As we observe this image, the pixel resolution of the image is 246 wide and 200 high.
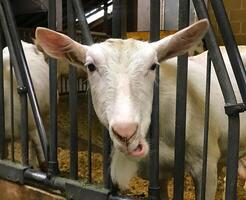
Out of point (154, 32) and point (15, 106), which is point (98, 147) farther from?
point (154, 32)

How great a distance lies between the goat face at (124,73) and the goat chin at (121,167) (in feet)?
1.46

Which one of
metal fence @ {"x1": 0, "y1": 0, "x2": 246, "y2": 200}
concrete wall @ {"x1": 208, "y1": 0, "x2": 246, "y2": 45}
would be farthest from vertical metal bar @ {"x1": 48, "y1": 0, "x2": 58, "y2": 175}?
concrete wall @ {"x1": 208, "y1": 0, "x2": 246, "y2": 45}

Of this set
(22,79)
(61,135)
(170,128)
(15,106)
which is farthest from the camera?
(61,135)

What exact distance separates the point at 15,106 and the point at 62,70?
675 millimetres

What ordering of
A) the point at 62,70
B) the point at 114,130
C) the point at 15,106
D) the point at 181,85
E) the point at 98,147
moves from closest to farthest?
1. the point at 114,130
2. the point at 181,85
3. the point at 15,106
4. the point at 62,70
5. the point at 98,147

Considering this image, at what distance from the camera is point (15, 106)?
2.96 m

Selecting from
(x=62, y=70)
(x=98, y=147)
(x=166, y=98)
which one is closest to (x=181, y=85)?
(x=166, y=98)

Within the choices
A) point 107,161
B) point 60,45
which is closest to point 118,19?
point 60,45

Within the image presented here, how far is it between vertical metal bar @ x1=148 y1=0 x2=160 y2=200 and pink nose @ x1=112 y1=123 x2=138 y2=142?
45cm

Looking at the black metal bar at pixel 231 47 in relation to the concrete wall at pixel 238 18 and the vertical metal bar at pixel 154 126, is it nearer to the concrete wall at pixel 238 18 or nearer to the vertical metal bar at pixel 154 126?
the vertical metal bar at pixel 154 126

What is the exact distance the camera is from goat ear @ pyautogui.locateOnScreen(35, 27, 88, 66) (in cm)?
161

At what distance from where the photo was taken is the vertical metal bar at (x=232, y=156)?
60.9 inches

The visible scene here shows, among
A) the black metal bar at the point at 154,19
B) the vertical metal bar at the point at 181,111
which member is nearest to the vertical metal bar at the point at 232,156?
the vertical metal bar at the point at 181,111

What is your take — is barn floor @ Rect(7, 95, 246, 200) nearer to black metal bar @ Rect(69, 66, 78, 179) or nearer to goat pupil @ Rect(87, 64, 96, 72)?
black metal bar @ Rect(69, 66, 78, 179)
